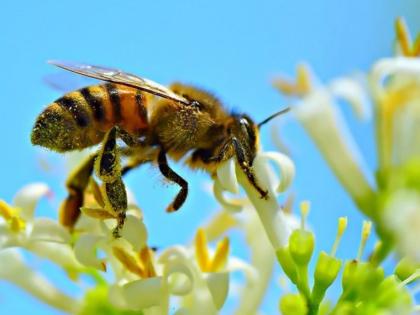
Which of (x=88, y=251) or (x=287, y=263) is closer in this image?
(x=287, y=263)

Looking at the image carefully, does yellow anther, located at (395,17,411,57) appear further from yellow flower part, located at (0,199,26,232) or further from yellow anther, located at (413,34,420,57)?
yellow flower part, located at (0,199,26,232)

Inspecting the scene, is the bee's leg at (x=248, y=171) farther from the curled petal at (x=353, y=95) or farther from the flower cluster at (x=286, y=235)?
the curled petal at (x=353, y=95)

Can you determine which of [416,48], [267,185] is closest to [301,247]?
[267,185]

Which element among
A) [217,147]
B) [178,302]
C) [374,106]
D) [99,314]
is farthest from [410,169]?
[99,314]

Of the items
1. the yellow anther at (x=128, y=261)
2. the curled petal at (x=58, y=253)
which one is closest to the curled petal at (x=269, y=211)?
the yellow anther at (x=128, y=261)

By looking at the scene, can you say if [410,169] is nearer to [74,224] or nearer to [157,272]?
[157,272]

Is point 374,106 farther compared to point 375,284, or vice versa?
point 374,106

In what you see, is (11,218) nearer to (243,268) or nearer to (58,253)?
(58,253)
